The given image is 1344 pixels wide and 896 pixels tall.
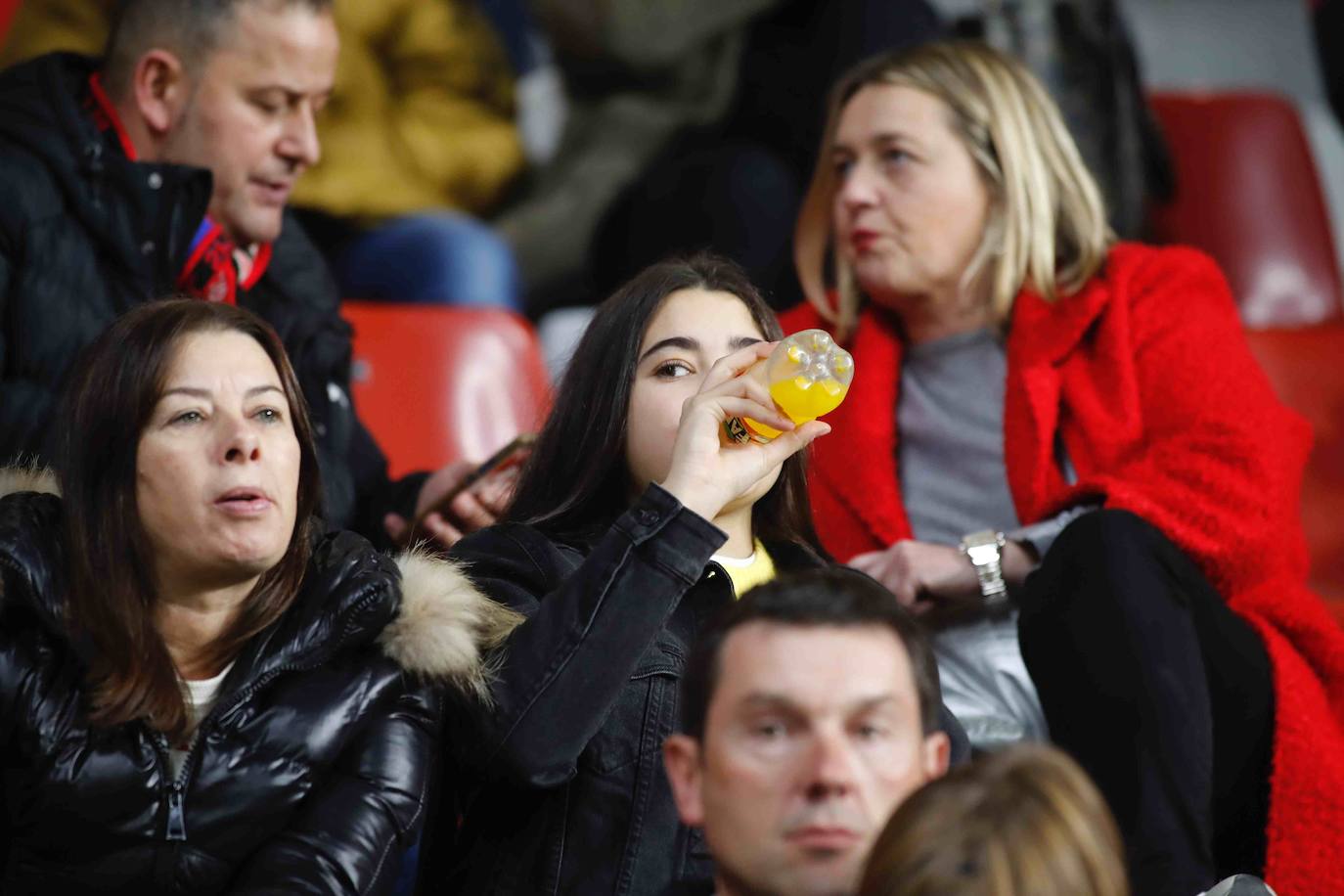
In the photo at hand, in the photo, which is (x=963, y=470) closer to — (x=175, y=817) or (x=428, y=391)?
(x=428, y=391)

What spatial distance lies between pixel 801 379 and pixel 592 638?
257 millimetres

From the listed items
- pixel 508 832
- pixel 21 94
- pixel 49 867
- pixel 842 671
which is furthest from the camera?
pixel 21 94

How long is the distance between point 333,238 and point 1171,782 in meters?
1.86

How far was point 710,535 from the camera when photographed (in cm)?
142

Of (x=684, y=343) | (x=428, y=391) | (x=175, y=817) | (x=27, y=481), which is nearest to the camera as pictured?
(x=175, y=817)

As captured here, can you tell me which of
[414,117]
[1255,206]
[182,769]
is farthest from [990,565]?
[414,117]

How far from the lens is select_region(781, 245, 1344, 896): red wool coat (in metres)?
1.82

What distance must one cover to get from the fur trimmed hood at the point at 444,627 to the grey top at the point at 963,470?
1.94 ft

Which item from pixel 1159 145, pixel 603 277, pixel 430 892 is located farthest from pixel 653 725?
pixel 1159 145

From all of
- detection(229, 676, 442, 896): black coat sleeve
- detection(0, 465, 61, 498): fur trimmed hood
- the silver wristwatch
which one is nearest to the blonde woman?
the silver wristwatch

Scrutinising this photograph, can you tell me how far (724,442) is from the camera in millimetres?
1515

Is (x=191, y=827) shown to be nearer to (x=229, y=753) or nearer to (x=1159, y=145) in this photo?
(x=229, y=753)

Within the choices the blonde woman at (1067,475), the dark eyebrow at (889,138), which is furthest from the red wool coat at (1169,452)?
the dark eyebrow at (889,138)

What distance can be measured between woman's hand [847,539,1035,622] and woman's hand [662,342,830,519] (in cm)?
45
